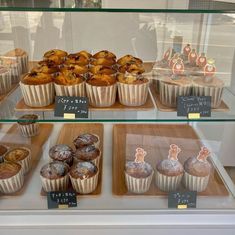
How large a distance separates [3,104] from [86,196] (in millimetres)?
477

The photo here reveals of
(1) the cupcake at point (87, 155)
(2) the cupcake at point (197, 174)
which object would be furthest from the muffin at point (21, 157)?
(2) the cupcake at point (197, 174)

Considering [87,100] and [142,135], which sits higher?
[87,100]

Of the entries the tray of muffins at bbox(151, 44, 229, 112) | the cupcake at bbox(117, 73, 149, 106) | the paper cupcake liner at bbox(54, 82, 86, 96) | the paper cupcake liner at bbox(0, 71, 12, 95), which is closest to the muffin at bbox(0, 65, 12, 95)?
the paper cupcake liner at bbox(0, 71, 12, 95)

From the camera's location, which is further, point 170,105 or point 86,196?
A: point 86,196

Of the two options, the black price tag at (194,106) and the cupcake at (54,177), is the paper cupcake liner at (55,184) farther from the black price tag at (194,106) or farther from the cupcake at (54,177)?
the black price tag at (194,106)

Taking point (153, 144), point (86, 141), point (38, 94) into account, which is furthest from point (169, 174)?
point (38, 94)

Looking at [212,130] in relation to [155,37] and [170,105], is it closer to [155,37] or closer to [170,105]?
[155,37]

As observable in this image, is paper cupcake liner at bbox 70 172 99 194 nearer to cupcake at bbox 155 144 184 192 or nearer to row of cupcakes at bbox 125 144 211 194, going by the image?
row of cupcakes at bbox 125 144 211 194

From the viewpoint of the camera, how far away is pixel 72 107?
3.01 feet

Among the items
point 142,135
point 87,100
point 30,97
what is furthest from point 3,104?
point 142,135

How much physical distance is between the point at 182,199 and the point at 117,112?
1.39 feet

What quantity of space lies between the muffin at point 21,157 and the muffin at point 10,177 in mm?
56

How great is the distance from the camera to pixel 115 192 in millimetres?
1127

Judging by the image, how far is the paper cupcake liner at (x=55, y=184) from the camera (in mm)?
1089
